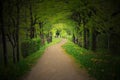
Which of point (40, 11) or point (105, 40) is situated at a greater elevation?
point (40, 11)

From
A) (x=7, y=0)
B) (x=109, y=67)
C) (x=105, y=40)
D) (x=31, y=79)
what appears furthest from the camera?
(x=105, y=40)

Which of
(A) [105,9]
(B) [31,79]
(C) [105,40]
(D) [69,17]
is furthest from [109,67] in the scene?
(D) [69,17]

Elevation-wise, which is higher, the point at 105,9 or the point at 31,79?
the point at 105,9

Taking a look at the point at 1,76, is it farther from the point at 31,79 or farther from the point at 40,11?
the point at 40,11

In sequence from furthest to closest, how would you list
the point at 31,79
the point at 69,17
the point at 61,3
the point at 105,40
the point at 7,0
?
1. the point at 69,17
2. the point at 105,40
3. the point at 61,3
4. the point at 7,0
5. the point at 31,79

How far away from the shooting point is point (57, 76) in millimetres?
8961

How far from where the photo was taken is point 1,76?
8.64 meters

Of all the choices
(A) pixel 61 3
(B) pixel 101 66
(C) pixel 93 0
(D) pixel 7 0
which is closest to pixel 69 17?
(A) pixel 61 3

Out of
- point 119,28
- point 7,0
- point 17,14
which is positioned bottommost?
point 119,28

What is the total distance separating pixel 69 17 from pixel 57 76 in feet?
71.7

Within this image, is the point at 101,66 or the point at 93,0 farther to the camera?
the point at 93,0

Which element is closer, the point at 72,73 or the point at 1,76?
the point at 1,76

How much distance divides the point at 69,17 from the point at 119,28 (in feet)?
53.0

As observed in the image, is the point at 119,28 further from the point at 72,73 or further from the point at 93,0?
the point at 72,73
